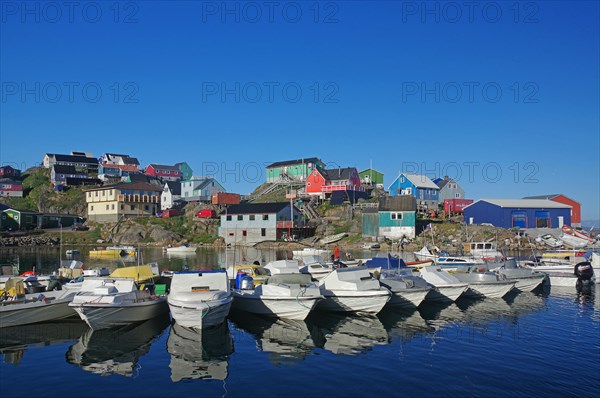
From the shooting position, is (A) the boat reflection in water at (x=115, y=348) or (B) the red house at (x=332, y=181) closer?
(A) the boat reflection in water at (x=115, y=348)

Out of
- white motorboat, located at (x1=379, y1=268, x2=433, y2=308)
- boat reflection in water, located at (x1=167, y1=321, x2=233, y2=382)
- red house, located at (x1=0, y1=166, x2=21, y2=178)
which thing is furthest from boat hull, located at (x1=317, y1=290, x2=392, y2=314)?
red house, located at (x1=0, y1=166, x2=21, y2=178)

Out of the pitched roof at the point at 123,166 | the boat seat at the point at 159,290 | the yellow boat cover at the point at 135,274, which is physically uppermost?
the pitched roof at the point at 123,166

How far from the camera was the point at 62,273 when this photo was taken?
111 ft

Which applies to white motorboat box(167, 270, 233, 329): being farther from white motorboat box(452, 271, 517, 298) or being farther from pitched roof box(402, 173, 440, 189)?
pitched roof box(402, 173, 440, 189)

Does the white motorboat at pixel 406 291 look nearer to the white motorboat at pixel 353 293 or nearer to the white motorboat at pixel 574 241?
the white motorboat at pixel 353 293

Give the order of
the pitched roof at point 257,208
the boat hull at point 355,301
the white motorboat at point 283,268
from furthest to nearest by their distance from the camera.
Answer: the pitched roof at point 257,208 → the white motorboat at point 283,268 → the boat hull at point 355,301

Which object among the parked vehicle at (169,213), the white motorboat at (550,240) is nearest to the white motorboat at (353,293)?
the white motorboat at (550,240)

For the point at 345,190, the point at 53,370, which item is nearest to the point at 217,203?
the point at 345,190

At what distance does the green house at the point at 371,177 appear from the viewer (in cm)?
12331

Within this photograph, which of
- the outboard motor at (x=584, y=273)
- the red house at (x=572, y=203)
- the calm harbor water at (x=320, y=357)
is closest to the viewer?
the calm harbor water at (x=320, y=357)

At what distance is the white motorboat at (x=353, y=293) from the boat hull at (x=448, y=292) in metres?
5.08

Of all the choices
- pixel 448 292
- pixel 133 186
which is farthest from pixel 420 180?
pixel 448 292

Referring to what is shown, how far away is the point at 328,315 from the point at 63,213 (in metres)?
107

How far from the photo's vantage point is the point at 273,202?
93688mm
